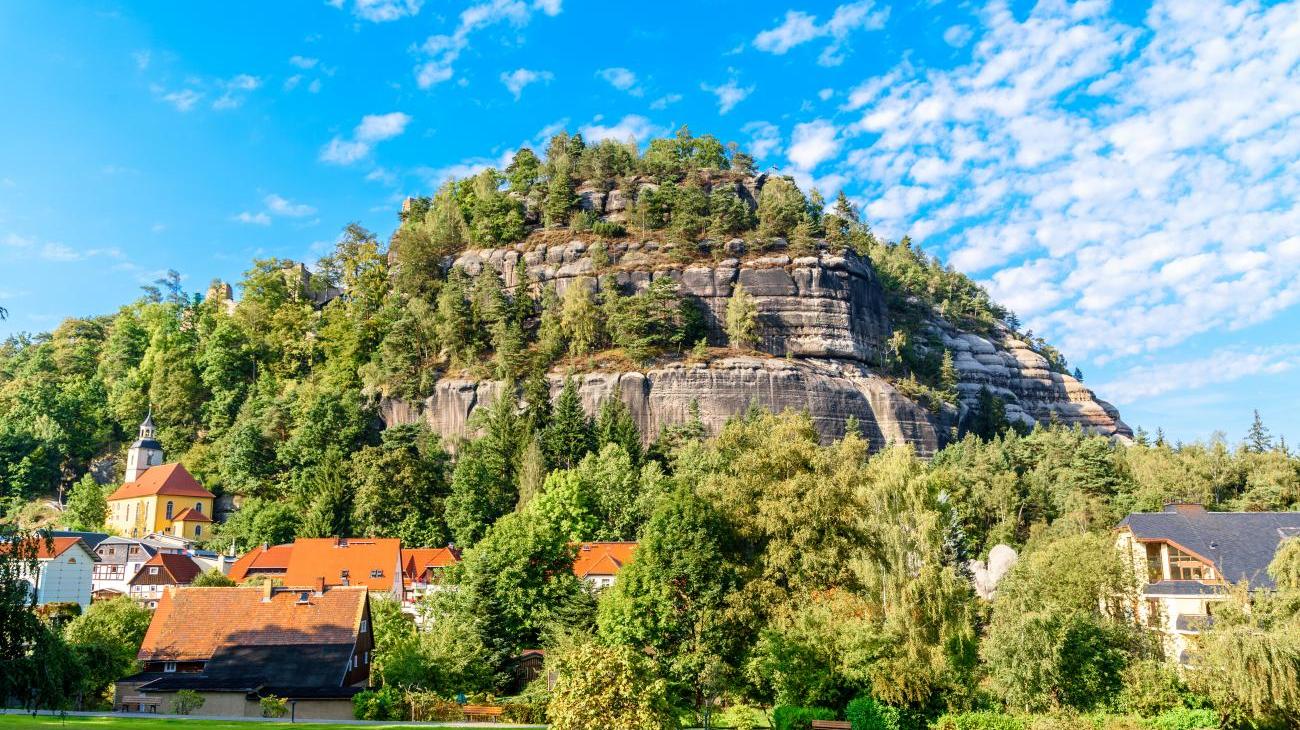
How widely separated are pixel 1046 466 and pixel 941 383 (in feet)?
64.9

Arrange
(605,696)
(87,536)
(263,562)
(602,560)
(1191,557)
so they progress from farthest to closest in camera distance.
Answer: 1. (87,536)
2. (263,562)
3. (602,560)
4. (1191,557)
5. (605,696)

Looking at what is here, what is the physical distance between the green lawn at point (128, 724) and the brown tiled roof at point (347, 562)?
24.9 metres

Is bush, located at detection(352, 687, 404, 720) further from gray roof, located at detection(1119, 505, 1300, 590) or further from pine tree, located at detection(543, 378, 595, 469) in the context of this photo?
gray roof, located at detection(1119, 505, 1300, 590)

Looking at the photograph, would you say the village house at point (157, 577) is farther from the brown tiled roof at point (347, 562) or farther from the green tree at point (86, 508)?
the green tree at point (86, 508)

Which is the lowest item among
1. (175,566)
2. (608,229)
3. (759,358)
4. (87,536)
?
(175,566)

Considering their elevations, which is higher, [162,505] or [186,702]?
[162,505]

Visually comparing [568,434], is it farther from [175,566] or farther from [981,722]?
[981,722]

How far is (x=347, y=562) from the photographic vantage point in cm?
5662

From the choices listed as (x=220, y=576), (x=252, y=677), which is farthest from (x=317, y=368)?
(x=252, y=677)

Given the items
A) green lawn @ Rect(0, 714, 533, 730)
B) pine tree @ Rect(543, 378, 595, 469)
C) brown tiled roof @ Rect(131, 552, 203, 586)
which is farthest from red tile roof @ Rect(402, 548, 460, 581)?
green lawn @ Rect(0, 714, 533, 730)

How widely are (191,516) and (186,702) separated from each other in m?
43.9

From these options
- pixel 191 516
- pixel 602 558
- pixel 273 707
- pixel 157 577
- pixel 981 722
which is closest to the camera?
pixel 981 722

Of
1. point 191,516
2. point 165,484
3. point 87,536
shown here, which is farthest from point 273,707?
point 165,484

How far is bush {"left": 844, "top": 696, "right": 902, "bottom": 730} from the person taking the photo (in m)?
29.9
